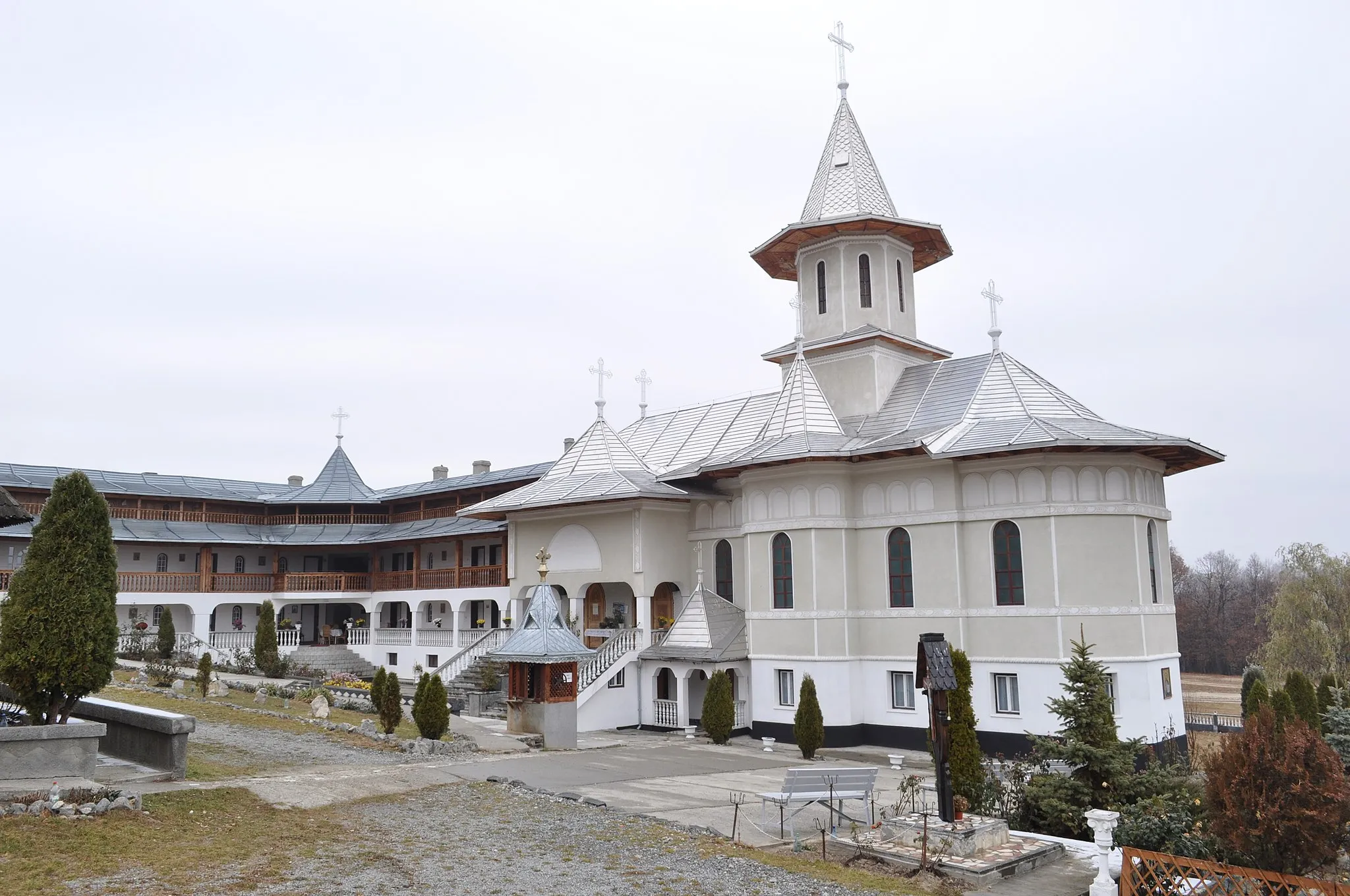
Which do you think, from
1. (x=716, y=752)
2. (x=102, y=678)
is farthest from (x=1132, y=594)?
(x=102, y=678)

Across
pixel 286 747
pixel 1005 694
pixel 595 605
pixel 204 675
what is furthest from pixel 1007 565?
pixel 204 675

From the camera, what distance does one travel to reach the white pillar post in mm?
9820

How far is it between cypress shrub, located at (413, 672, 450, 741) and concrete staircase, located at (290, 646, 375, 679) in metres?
19.6

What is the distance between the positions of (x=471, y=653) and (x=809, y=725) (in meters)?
12.9

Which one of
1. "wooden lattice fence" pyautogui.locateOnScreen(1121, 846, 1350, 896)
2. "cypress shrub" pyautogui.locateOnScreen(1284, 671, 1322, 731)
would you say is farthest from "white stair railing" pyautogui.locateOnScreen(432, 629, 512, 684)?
"wooden lattice fence" pyautogui.locateOnScreen(1121, 846, 1350, 896)

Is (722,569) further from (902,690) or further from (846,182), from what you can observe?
(846,182)

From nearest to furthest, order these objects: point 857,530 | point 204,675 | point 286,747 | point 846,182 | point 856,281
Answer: point 286,747, point 857,530, point 204,675, point 856,281, point 846,182

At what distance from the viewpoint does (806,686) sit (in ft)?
70.8

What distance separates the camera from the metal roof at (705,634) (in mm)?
24156

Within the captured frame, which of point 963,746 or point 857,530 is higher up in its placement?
point 857,530

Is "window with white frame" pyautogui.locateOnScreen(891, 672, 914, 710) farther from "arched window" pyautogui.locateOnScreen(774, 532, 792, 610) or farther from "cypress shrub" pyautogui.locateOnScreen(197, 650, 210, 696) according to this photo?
"cypress shrub" pyautogui.locateOnScreen(197, 650, 210, 696)

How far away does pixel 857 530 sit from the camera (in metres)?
23.6

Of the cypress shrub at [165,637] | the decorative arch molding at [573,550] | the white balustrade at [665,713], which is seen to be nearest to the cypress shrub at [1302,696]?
the white balustrade at [665,713]

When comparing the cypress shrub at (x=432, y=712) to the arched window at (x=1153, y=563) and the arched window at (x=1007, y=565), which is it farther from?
the arched window at (x=1153, y=563)
